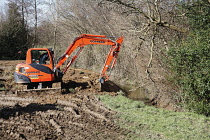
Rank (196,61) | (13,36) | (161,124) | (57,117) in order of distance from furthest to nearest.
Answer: (13,36) < (196,61) < (57,117) < (161,124)

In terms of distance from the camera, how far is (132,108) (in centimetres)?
834

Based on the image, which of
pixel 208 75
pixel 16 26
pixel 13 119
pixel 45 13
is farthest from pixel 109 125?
pixel 16 26

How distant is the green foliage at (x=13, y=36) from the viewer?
82.2 feet

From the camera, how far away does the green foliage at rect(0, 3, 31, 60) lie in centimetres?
2505

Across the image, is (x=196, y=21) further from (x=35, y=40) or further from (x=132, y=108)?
(x=35, y=40)

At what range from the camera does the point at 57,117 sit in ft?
22.7

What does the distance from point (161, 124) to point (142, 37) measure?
470 cm

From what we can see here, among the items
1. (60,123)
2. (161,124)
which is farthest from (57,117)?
(161,124)

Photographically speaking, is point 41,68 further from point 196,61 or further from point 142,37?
point 196,61

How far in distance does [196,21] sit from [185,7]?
0.61 m

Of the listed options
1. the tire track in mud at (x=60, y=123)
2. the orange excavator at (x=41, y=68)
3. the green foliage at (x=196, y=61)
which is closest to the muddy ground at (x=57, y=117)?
the tire track in mud at (x=60, y=123)

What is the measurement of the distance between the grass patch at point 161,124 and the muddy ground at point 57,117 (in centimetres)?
38

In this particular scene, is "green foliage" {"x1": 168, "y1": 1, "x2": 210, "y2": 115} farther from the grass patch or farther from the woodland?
the grass patch

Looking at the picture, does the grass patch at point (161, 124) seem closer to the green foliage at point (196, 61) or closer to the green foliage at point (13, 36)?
the green foliage at point (196, 61)
